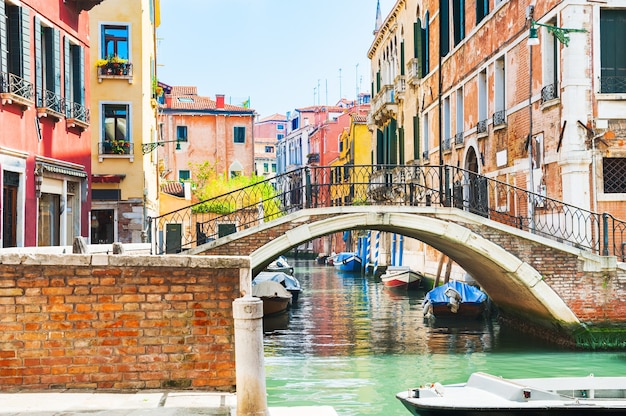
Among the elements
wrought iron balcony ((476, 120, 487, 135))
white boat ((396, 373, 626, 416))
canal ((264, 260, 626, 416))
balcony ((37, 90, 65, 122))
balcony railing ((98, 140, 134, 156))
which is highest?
wrought iron balcony ((476, 120, 487, 135))

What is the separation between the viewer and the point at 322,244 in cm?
5494

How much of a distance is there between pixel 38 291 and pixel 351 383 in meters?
6.21

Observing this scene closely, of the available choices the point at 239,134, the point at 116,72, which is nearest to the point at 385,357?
the point at 116,72

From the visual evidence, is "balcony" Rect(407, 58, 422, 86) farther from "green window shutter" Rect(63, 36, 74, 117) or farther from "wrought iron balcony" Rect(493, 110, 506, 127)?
"green window shutter" Rect(63, 36, 74, 117)

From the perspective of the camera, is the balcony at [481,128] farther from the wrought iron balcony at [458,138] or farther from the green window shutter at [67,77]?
the green window shutter at [67,77]

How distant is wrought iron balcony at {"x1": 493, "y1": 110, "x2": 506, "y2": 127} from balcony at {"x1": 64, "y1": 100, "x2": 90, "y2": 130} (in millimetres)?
6923

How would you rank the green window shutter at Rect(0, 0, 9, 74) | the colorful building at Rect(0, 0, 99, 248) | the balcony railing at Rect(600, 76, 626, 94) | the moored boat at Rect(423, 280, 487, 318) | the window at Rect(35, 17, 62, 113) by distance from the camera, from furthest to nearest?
the moored boat at Rect(423, 280, 487, 318) → the balcony railing at Rect(600, 76, 626, 94) → the window at Rect(35, 17, 62, 113) → the colorful building at Rect(0, 0, 99, 248) → the green window shutter at Rect(0, 0, 9, 74)

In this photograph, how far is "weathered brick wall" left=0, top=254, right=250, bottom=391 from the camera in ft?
17.0

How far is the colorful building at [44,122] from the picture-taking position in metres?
9.65

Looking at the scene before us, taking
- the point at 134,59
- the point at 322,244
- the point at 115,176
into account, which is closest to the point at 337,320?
the point at 115,176

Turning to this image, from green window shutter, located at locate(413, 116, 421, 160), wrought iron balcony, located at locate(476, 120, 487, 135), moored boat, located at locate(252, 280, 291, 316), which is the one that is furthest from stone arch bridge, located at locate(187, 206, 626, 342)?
green window shutter, located at locate(413, 116, 421, 160)

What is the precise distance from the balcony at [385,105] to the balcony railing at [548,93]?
1259cm

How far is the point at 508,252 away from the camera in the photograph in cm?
1249

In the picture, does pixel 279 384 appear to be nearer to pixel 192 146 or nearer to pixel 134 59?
pixel 134 59
